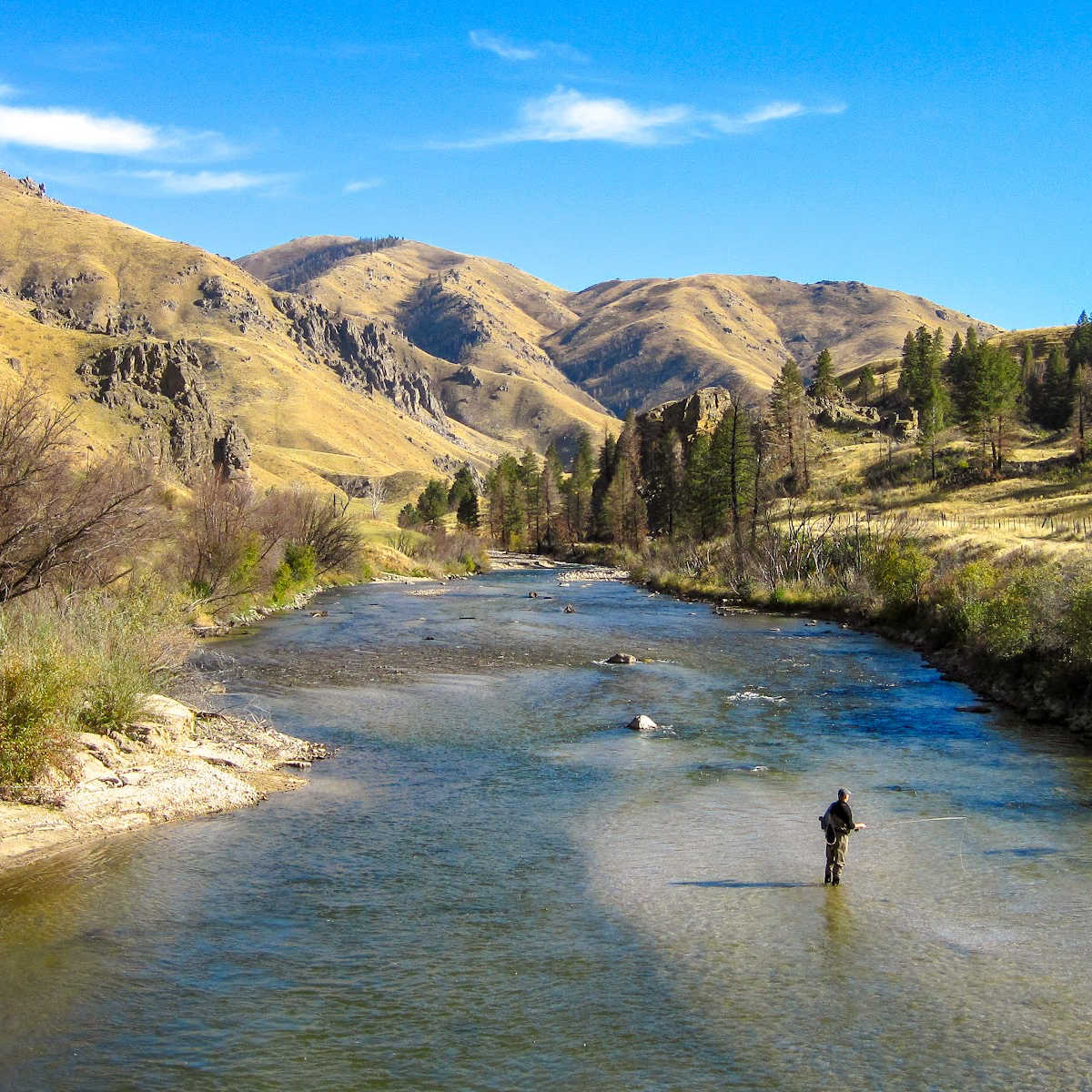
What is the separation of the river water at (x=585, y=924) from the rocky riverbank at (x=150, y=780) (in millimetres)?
590

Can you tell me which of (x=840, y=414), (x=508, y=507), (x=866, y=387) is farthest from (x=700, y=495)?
(x=866, y=387)

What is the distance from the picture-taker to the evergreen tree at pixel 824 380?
138125 mm

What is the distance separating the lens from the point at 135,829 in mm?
16391

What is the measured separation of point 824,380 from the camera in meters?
140

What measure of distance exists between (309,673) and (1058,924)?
25176mm

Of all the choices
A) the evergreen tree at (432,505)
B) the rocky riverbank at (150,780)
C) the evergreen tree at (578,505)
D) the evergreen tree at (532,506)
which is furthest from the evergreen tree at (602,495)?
the rocky riverbank at (150,780)

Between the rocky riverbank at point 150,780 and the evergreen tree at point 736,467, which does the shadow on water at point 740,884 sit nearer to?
the rocky riverbank at point 150,780

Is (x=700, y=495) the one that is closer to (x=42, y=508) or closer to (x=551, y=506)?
(x=551, y=506)

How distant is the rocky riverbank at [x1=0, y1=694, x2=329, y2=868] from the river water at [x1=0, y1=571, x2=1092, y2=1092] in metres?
0.59

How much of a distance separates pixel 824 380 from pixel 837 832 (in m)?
134

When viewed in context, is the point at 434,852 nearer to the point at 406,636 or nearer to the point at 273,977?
the point at 273,977

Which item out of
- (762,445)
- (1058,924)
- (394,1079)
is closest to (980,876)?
(1058,924)

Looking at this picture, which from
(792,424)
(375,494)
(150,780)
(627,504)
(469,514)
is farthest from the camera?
(375,494)

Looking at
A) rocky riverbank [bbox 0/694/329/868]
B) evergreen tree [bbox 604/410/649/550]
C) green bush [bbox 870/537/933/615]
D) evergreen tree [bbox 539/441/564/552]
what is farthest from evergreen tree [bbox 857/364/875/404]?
rocky riverbank [bbox 0/694/329/868]
